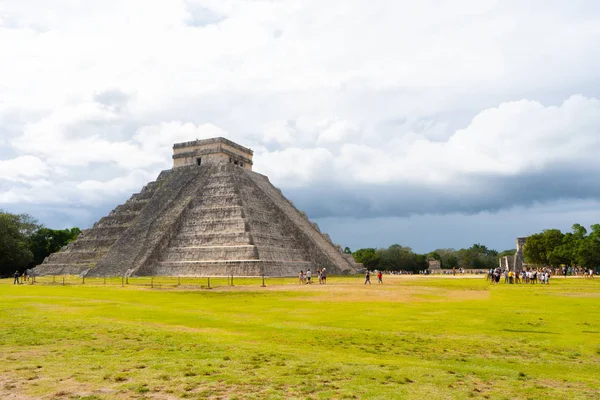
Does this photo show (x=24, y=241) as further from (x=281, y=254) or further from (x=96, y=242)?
(x=281, y=254)

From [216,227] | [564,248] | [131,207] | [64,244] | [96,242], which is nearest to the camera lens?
[216,227]

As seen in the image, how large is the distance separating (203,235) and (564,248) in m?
42.5

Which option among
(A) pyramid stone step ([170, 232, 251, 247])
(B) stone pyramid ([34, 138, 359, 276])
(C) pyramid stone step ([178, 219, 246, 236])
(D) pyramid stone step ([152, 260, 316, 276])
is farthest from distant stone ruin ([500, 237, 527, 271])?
(A) pyramid stone step ([170, 232, 251, 247])

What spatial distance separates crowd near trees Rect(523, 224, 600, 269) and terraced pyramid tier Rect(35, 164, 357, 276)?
25443 millimetres

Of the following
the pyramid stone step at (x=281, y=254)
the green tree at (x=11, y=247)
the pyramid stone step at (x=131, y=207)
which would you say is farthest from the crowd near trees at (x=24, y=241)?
Answer: the pyramid stone step at (x=281, y=254)

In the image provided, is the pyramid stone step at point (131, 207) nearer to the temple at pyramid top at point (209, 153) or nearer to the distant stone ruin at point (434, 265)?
the temple at pyramid top at point (209, 153)

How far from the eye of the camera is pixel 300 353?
28.5 feet

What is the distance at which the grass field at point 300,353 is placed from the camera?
21.1ft

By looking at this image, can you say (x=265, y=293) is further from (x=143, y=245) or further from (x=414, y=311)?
(x=143, y=245)

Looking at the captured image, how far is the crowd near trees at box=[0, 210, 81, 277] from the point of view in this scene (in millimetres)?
51562

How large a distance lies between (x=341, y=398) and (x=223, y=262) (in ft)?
108

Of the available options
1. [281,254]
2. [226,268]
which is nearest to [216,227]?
[226,268]

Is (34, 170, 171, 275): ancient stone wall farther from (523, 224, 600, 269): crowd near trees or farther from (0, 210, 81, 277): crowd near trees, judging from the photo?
(523, 224, 600, 269): crowd near trees

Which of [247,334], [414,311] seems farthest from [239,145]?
[247,334]
